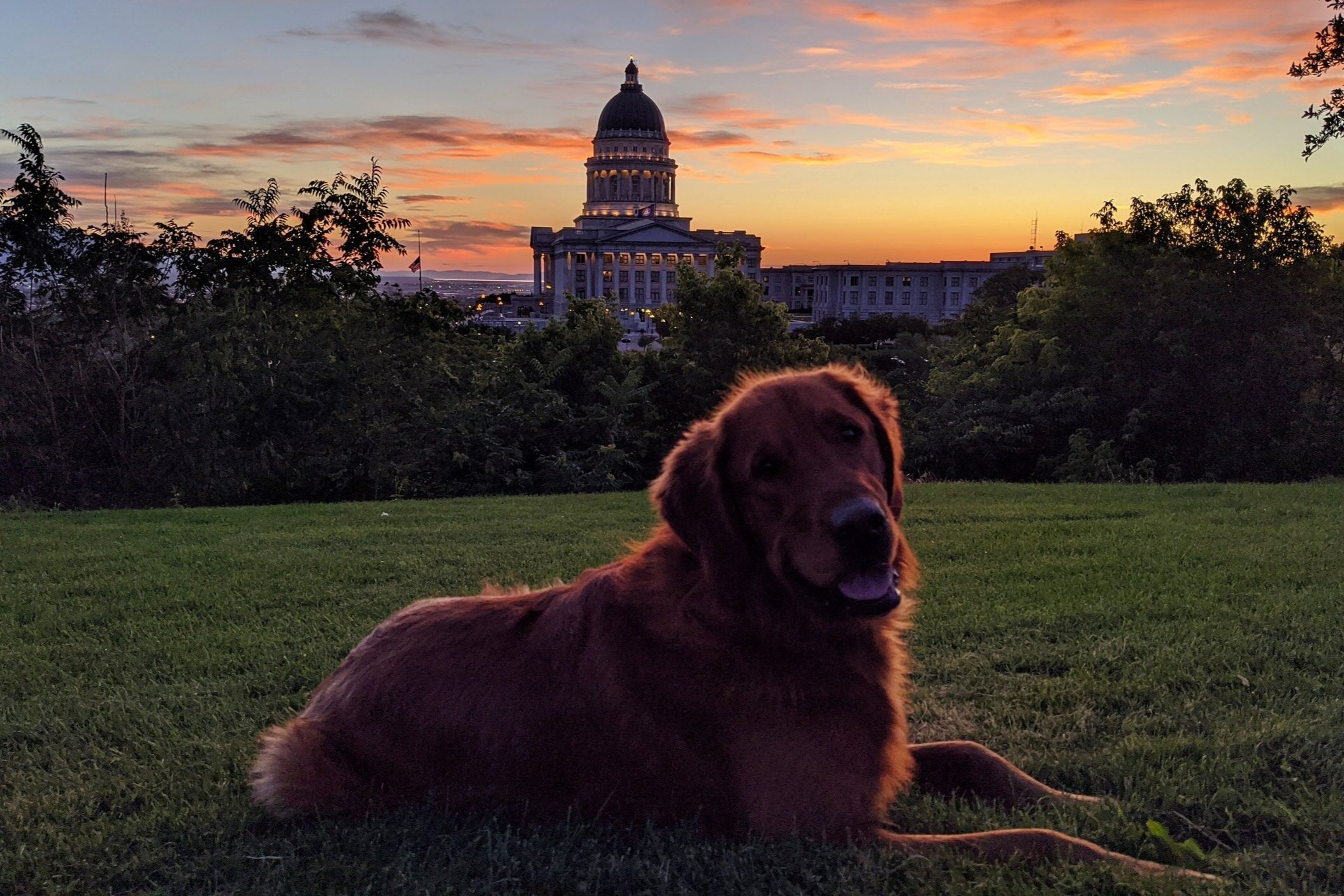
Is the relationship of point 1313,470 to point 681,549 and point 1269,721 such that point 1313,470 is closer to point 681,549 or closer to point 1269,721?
point 1269,721

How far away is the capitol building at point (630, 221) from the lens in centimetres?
11888

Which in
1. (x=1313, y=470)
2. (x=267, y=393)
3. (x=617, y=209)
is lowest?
(x=1313, y=470)

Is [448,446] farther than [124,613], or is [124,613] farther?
[448,446]

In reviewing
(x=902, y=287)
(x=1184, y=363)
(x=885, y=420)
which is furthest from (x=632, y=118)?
(x=885, y=420)

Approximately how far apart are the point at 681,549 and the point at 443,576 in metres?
4.48

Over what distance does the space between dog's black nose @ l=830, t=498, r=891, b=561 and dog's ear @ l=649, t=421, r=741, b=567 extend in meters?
0.36

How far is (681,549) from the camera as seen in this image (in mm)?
2904

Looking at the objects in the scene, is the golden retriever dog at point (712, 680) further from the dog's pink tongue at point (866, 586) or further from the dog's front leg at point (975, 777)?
the dog's front leg at point (975, 777)

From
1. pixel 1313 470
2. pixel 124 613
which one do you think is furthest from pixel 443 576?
pixel 1313 470

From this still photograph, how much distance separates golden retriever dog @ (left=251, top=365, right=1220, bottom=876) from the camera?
2.65 m

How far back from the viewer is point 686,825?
282cm

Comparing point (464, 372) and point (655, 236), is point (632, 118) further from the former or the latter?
point (464, 372)

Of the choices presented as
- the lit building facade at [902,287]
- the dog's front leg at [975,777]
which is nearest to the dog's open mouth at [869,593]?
the dog's front leg at [975,777]

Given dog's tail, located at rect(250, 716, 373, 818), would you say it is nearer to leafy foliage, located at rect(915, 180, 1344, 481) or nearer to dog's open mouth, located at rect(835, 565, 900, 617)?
dog's open mouth, located at rect(835, 565, 900, 617)
